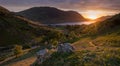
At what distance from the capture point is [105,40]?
40750mm

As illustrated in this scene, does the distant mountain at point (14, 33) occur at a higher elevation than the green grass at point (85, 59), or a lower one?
lower

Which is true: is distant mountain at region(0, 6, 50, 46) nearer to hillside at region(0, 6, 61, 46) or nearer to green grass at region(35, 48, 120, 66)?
hillside at region(0, 6, 61, 46)

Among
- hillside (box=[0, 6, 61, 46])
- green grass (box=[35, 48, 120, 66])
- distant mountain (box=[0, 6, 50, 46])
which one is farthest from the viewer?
distant mountain (box=[0, 6, 50, 46])

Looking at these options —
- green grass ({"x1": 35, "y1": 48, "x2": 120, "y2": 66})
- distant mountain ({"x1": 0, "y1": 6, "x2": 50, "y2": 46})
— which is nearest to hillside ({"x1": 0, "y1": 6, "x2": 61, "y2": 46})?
distant mountain ({"x1": 0, "y1": 6, "x2": 50, "y2": 46})

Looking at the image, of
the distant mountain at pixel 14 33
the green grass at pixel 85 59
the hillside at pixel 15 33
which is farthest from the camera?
the distant mountain at pixel 14 33

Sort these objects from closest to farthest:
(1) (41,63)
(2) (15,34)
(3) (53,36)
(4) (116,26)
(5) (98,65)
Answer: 1. (5) (98,65)
2. (1) (41,63)
3. (4) (116,26)
4. (3) (53,36)
5. (2) (15,34)

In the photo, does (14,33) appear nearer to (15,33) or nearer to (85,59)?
(15,33)

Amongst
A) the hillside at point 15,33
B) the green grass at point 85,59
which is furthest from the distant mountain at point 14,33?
the green grass at point 85,59

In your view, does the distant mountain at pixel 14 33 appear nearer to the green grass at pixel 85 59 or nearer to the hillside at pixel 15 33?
the hillside at pixel 15 33

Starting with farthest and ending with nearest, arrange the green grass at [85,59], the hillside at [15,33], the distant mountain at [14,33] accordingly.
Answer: the distant mountain at [14,33] < the hillside at [15,33] < the green grass at [85,59]

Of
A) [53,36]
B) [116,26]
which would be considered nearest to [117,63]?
[116,26]

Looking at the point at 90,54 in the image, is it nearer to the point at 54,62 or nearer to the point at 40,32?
the point at 54,62

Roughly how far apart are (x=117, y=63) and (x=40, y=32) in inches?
7018

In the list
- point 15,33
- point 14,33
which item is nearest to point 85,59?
point 14,33
